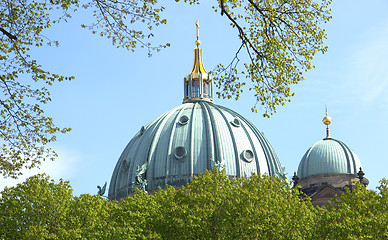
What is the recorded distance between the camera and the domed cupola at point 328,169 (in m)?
106

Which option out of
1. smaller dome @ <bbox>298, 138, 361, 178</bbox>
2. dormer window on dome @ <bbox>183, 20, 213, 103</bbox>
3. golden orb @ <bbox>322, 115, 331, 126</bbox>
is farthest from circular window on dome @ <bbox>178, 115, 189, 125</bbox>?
golden orb @ <bbox>322, 115, 331, 126</bbox>

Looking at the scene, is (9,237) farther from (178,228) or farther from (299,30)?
(299,30)

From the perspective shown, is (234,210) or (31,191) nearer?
(234,210)

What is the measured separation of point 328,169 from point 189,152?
1984cm

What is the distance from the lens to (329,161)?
107250 mm

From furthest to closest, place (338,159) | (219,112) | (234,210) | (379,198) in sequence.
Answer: (219,112)
(338,159)
(379,198)
(234,210)

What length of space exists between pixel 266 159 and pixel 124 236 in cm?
5731

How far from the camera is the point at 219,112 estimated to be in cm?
11556

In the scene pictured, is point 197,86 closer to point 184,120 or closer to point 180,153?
point 184,120

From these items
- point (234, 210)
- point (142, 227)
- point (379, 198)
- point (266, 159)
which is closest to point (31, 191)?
point (142, 227)

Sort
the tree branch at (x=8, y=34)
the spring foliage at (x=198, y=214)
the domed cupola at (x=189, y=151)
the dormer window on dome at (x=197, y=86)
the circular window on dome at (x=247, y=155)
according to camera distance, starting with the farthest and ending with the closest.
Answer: the dormer window on dome at (x=197, y=86), the circular window on dome at (x=247, y=155), the domed cupola at (x=189, y=151), the spring foliage at (x=198, y=214), the tree branch at (x=8, y=34)

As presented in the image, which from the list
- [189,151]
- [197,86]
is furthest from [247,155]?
[197,86]

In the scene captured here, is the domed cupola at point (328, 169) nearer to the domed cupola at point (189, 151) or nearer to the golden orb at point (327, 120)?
the domed cupola at point (189, 151)

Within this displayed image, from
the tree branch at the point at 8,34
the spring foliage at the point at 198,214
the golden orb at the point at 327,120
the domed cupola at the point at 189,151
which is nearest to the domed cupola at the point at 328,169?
the domed cupola at the point at 189,151
